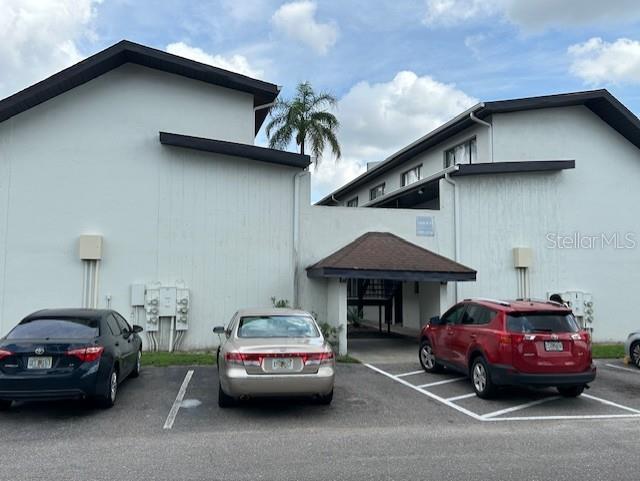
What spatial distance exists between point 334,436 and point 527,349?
3.45 m

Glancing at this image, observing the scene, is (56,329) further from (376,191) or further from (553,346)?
(376,191)

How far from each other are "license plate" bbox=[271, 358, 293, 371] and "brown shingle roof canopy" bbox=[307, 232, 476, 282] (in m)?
6.18

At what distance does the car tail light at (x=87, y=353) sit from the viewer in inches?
272

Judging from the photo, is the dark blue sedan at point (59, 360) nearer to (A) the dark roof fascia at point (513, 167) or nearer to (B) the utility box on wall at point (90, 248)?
(B) the utility box on wall at point (90, 248)

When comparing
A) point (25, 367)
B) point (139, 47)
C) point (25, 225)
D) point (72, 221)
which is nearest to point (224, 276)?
point (72, 221)

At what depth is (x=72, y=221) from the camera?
1287 cm

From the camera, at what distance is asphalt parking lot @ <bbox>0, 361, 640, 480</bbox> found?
5156mm

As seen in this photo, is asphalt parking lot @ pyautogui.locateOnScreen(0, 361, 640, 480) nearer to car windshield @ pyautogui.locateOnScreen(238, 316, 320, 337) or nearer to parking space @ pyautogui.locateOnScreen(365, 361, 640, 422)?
parking space @ pyautogui.locateOnScreen(365, 361, 640, 422)

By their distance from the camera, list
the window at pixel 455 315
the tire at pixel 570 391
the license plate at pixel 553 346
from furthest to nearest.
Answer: the window at pixel 455 315
the tire at pixel 570 391
the license plate at pixel 553 346

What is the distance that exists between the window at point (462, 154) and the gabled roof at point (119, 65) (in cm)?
730

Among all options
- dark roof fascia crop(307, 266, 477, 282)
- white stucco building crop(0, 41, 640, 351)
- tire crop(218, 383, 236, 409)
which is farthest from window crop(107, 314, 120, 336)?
dark roof fascia crop(307, 266, 477, 282)

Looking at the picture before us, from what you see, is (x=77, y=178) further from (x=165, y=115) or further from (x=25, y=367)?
(x=25, y=367)

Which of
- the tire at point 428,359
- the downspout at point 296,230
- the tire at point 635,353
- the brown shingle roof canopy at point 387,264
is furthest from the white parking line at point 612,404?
the downspout at point 296,230

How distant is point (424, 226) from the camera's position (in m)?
15.6
